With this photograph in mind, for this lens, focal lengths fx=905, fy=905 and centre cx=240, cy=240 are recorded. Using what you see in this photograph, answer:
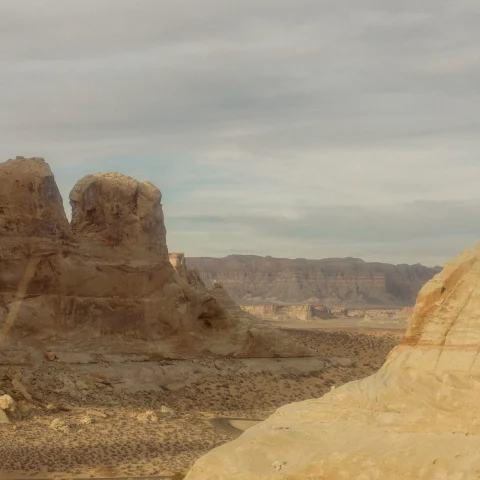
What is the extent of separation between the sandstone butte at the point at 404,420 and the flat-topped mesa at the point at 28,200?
23.7m

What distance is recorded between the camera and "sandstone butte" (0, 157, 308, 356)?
129ft

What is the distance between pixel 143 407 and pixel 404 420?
20.6m

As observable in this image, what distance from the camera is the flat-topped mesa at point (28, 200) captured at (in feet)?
129

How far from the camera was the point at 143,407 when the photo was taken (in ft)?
118

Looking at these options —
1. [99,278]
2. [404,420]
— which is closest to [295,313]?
[99,278]

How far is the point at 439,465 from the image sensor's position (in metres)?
15.2

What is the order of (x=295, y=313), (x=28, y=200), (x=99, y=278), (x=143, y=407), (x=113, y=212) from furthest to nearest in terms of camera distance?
(x=295, y=313) < (x=113, y=212) < (x=99, y=278) < (x=28, y=200) < (x=143, y=407)

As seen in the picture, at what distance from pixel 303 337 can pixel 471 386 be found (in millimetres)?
39580

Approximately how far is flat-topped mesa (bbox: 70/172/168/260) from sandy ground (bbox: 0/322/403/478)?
639 cm

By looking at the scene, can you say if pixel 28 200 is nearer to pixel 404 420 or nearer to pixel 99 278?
pixel 99 278

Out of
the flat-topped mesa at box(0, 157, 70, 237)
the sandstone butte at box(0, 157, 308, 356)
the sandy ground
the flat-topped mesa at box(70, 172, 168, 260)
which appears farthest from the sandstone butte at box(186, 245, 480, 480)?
the flat-topped mesa at box(70, 172, 168, 260)

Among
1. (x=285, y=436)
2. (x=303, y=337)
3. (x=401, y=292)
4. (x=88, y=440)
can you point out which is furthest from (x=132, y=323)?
(x=401, y=292)

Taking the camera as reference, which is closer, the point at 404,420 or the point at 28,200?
the point at 404,420

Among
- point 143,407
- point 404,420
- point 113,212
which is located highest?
point 113,212
